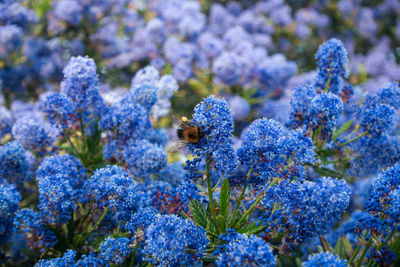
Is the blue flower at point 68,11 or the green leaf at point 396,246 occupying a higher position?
the blue flower at point 68,11

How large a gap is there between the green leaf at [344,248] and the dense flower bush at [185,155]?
2 cm

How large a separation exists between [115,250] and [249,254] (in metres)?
0.86

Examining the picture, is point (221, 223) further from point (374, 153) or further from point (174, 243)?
point (374, 153)

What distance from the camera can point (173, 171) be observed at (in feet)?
10.8

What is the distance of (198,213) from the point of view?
2455mm

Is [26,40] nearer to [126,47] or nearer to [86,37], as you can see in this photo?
[86,37]

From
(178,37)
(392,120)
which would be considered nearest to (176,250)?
(392,120)

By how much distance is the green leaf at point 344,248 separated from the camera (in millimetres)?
3029

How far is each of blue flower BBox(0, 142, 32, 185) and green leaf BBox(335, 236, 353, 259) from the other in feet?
8.78

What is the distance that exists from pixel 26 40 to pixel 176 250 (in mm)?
4583

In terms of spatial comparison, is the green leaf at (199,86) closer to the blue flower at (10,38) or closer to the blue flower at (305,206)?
the blue flower at (10,38)

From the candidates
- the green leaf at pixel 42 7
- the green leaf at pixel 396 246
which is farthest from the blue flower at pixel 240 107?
the green leaf at pixel 42 7

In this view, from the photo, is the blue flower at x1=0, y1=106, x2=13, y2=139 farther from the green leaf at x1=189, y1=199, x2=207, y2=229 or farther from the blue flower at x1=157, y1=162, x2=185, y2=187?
the green leaf at x1=189, y1=199, x2=207, y2=229

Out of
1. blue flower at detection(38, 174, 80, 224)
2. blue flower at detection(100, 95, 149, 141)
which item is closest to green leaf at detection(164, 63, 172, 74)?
blue flower at detection(100, 95, 149, 141)
